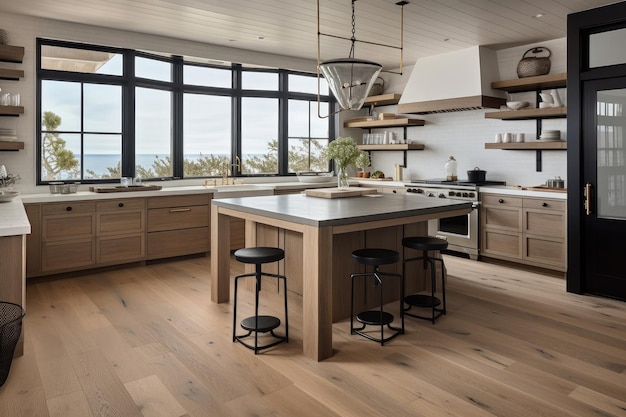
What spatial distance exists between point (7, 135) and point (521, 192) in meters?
5.88

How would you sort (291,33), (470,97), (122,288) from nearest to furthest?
(122,288) < (291,33) < (470,97)

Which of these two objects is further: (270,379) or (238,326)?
(238,326)

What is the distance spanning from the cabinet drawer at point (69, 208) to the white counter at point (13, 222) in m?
1.25

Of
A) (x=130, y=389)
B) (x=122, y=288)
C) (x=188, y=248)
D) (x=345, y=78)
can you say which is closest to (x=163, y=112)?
(x=188, y=248)

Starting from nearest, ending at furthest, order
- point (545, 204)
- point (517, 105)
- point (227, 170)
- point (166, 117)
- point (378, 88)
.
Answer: point (545, 204)
point (517, 105)
point (166, 117)
point (227, 170)
point (378, 88)

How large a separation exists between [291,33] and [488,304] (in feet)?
13.1

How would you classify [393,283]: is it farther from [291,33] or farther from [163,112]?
[163,112]

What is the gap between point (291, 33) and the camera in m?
6.16

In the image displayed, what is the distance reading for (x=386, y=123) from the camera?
7.99m

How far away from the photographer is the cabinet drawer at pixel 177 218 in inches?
237

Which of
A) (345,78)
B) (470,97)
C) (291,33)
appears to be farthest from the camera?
(470,97)

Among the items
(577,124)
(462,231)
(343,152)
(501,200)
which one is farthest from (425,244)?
(462,231)

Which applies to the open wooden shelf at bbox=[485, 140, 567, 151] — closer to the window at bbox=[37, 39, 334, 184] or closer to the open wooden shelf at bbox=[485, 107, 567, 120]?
the open wooden shelf at bbox=[485, 107, 567, 120]

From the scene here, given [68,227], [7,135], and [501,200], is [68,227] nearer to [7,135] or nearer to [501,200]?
[7,135]
